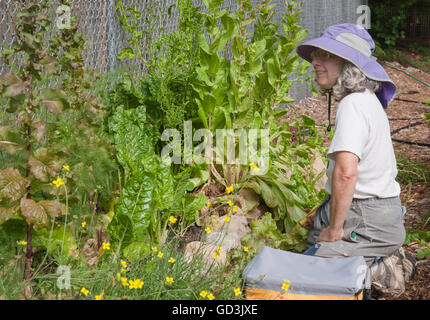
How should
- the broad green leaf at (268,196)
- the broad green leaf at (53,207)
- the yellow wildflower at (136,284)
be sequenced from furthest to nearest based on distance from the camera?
the broad green leaf at (268,196) → the broad green leaf at (53,207) → the yellow wildflower at (136,284)

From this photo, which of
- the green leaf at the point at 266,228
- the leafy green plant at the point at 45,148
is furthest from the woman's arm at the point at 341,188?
the leafy green plant at the point at 45,148

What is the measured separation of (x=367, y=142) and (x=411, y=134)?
374 cm

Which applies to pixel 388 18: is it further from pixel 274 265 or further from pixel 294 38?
pixel 274 265

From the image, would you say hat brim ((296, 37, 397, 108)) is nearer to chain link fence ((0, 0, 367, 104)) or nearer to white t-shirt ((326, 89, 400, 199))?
white t-shirt ((326, 89, 400, 199))

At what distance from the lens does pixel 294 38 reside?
3.84 metres

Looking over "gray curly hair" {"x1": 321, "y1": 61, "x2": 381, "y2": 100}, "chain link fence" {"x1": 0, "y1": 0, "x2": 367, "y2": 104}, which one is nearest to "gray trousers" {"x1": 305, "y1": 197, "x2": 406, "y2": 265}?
"gray curly hair" {"x1": 321, "y1": 61, "x2": 381, "y2": 100}

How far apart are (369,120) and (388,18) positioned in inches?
461

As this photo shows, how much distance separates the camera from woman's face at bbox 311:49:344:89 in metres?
2.83

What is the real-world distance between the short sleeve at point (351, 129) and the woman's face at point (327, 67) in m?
0.19

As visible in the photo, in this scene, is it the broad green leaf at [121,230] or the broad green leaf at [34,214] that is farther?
the broad green leaf at [121,230]

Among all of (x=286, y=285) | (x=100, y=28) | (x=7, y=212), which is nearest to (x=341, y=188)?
(x=286, y=285)

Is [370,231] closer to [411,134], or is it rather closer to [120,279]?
[120,279]

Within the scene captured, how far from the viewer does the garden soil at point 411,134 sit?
3.02 metres

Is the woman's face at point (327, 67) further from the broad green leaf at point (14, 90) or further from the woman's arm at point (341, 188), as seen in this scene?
the broad green leaf at point (14, 90)
